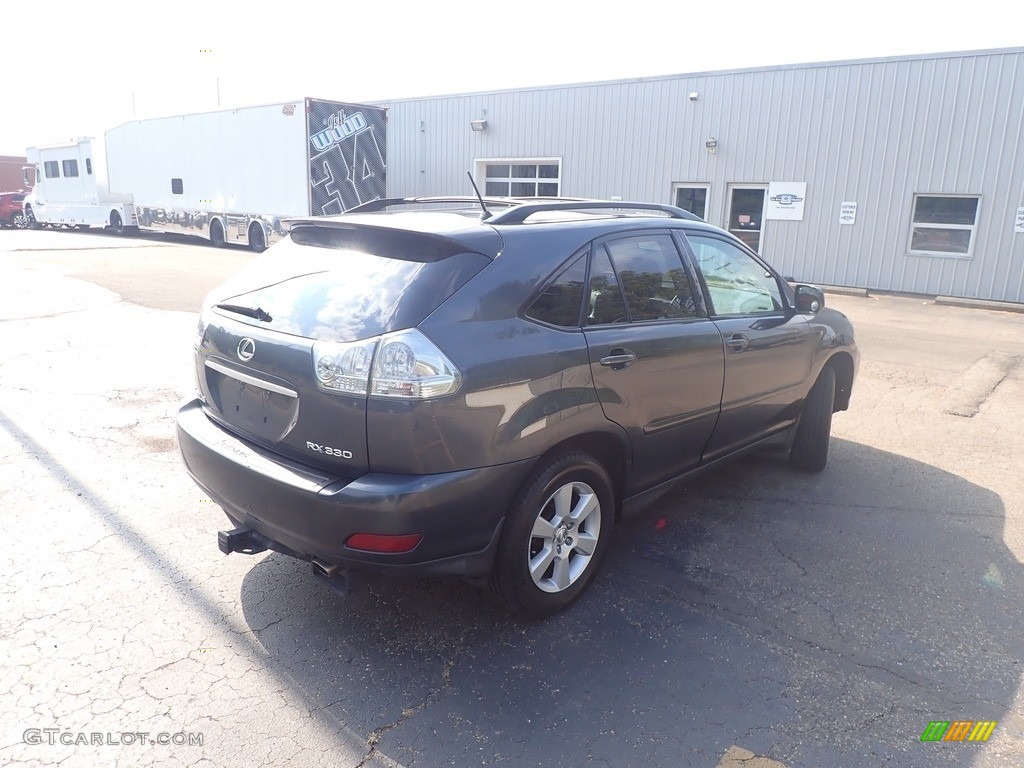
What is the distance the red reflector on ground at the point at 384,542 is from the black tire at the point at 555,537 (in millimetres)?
439

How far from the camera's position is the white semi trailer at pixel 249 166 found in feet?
62.4

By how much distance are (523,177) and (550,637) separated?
20.5 meters

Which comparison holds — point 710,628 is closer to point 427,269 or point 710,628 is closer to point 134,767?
point 427,269

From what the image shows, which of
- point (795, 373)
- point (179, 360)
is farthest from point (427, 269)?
point (179, 360)

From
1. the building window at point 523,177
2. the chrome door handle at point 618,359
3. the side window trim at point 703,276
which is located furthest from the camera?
the building window at point 523,177

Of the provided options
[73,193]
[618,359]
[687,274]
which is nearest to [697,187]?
[687,274]

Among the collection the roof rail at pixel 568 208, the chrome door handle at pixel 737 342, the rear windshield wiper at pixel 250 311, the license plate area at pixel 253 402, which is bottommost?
the license plate area at pixel 253 402

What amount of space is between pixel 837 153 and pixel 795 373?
14.2 m

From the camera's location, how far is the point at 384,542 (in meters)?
2.71

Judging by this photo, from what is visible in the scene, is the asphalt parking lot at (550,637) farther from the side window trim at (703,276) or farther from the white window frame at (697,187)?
the white window frame at (697,187)

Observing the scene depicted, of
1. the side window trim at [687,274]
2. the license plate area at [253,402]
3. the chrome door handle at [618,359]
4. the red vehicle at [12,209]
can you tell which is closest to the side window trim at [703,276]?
the side window trim at [687,274]

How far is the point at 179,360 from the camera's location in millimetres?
7930

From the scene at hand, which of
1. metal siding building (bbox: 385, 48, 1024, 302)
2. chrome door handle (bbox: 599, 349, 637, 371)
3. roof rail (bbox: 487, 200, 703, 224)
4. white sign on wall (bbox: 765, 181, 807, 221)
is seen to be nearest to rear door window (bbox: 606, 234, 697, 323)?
chrome door handle (bbox: 599, 349, 637, 371)

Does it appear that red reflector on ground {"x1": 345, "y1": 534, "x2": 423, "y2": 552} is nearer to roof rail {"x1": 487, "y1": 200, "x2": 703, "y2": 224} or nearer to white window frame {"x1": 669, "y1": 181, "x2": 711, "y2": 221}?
roof rail {"x1": 487, "y1": 200, "x2": 703, "y2": 224}
